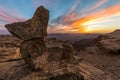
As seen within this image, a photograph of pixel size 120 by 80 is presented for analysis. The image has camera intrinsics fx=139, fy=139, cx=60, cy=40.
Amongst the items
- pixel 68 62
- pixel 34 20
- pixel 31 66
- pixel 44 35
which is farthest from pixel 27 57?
pixel 68 62

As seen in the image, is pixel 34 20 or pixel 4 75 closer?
pixel 34 20

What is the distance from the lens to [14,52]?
92.3 ft

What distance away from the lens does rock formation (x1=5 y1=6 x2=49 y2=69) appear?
1101 centimetres

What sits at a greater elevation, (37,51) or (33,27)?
(33,27)

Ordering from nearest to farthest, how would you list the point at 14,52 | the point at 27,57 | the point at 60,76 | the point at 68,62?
the point at 60,76 → the point at 27,57 → the point at 68,62 → the point at 14,52

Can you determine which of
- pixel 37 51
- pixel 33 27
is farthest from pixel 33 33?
pixel 37 51

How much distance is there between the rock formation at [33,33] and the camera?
11008mm

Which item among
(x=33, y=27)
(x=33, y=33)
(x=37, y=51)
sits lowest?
(x=37, y=51)

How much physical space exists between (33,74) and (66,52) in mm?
4694

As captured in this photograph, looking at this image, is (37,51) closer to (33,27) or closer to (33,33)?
(33,33)

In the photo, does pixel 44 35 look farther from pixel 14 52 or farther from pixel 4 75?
pixel 14 52

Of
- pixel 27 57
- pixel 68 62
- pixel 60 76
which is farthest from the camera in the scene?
pixel 68 62

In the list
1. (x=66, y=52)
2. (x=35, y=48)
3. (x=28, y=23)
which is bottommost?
(x=66, y=52)

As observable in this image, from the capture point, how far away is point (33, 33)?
11266 mm
